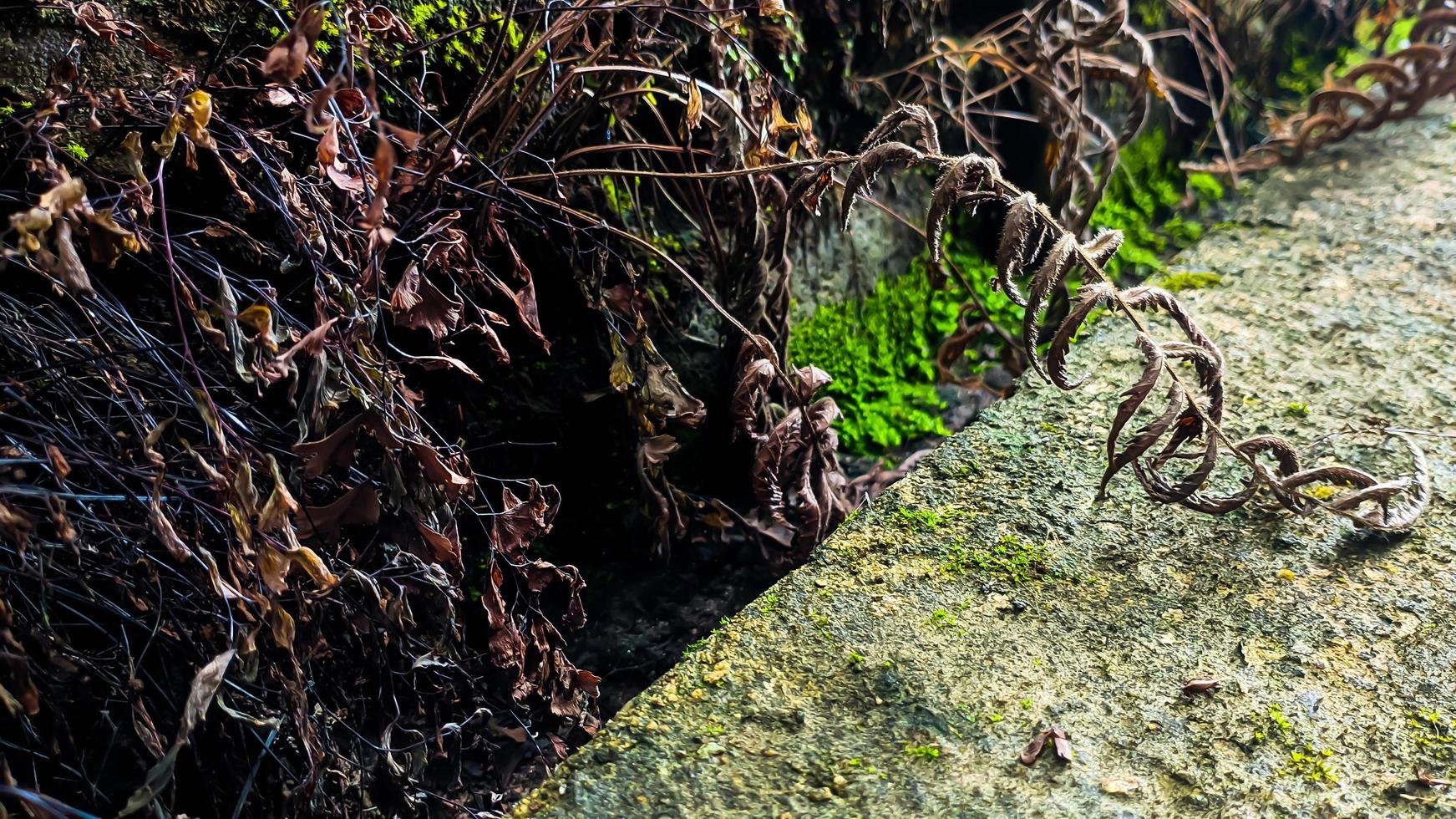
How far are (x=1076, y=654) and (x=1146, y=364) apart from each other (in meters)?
0.50

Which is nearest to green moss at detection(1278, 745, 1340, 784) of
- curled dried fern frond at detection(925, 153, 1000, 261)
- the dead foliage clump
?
the dead foliage clump

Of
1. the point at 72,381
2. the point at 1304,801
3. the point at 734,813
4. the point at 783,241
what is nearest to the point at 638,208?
the point at 783,241

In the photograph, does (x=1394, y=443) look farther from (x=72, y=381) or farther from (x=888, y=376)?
(x=72, y=381)

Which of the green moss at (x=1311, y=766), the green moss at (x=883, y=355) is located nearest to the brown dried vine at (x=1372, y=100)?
the green moss at (x=883, y=355)

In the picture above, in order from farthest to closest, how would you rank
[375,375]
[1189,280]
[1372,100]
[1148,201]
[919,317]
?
[1148,201] → [1372,100] → [919,317] → [1189,280] → [375,375]

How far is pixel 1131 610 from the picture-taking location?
166 centimetres

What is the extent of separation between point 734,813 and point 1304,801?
2.60ft

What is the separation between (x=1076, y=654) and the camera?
1578mm

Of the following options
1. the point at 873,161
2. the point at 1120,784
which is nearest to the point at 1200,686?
the point at 1120,784

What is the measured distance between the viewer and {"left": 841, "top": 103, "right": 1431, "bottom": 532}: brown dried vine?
1.51 m

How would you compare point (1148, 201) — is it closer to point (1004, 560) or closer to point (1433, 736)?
point (1004, 560)

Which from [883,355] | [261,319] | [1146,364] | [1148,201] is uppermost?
[261,319]

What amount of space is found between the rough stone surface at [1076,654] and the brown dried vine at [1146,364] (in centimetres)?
7

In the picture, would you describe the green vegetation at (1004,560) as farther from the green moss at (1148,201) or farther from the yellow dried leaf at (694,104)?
the green moss at (1148,201)
